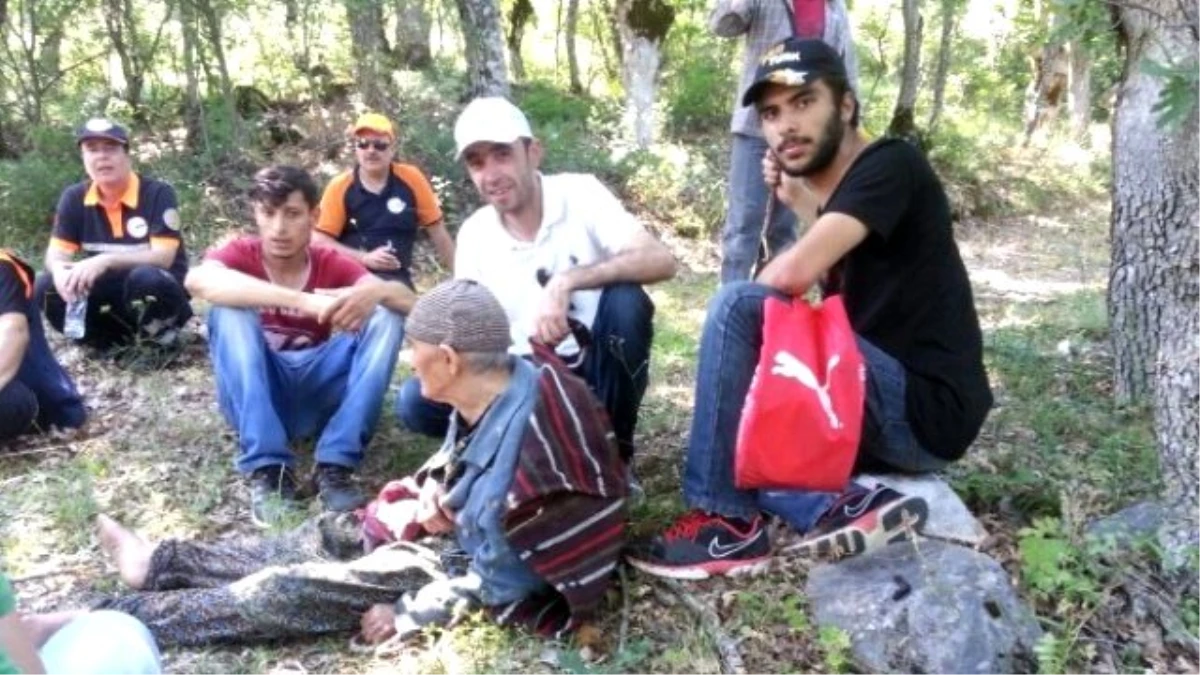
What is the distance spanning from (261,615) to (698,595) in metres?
1.31

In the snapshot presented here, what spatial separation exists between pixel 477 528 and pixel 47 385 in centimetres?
270

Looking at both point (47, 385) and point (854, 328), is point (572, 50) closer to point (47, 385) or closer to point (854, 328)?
point (47, 385)

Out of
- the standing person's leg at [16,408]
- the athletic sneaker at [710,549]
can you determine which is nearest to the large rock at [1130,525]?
the athletic sneaker at [710,549]

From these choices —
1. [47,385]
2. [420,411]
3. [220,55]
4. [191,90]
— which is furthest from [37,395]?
[191,90]

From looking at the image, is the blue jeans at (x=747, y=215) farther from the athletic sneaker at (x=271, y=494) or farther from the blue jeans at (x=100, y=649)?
the blue jeans at (x=100, y=649)

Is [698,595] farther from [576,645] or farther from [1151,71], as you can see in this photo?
[1151,71]

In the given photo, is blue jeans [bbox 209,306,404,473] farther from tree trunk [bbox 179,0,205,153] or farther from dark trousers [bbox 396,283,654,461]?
tree trunk [bbox 179,0,205,153]

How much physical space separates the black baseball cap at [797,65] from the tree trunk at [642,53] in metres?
8.50

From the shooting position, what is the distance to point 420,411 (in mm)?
4020

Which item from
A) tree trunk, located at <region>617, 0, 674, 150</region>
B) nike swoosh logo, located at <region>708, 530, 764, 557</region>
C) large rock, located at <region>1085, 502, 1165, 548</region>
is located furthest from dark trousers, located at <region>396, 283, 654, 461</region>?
tree trunk, located at <region>617, 0, 674, 150</region>

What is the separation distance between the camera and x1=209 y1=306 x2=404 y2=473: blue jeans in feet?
13.5

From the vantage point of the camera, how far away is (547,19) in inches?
761

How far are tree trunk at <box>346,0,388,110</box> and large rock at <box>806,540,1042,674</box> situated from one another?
29.4ft

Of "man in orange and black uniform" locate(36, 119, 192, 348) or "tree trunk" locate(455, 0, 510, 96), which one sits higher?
"tree trunk" locate(455, 0, 510, 96)
